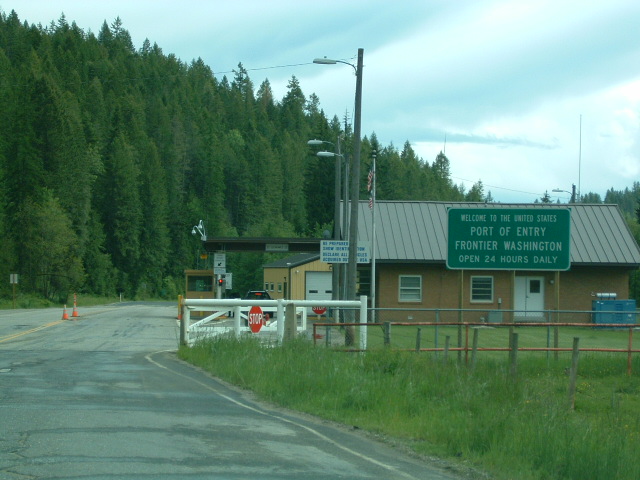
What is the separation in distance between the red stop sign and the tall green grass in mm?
1926

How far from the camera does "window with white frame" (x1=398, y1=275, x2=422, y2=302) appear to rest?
40.2 m

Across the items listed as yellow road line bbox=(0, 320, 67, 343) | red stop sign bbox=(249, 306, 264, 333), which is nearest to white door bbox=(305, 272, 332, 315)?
yellow road line bbox=(0, 320, 67, 343)

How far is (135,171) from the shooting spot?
11288 cm

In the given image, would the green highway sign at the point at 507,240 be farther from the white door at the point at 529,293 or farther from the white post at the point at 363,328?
the white door at the point at 529,293

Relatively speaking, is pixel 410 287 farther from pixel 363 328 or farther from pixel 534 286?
pixel 363 328

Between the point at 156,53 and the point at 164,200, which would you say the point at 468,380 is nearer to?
the point at 164,200

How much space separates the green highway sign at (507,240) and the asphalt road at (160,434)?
564 centimetres

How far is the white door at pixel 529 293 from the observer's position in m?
40.2

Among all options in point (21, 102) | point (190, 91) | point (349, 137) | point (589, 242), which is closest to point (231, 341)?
point (589, 242)

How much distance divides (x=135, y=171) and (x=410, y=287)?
3114 inches

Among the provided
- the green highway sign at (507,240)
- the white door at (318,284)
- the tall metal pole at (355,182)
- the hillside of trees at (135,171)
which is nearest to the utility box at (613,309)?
the tall metal pole at (355,182)

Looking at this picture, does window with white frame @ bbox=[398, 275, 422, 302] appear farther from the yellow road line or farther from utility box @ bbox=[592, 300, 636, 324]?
the yellow road line

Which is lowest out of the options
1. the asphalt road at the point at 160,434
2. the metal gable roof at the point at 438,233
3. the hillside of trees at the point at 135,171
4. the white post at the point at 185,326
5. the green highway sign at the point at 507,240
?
the asphalt road at the point at 160,434

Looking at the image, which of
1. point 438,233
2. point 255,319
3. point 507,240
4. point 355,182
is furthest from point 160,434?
point 438,233
